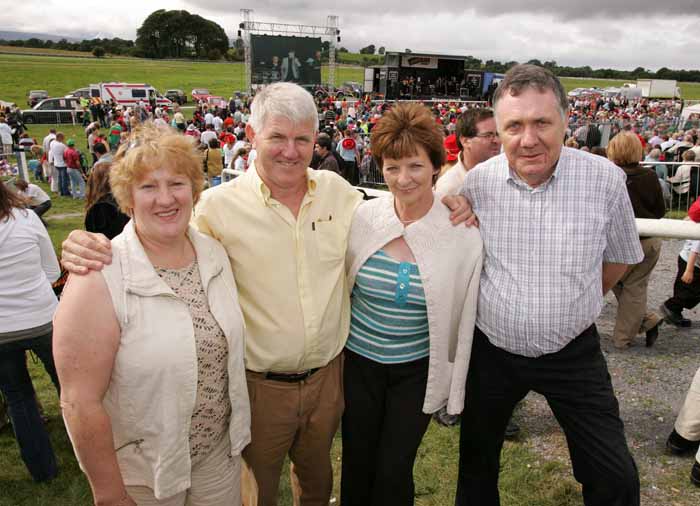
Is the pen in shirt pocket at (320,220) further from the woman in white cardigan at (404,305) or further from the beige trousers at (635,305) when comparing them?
the beige trousers at (635,305)

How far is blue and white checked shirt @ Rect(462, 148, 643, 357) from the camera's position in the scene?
2.28 metres

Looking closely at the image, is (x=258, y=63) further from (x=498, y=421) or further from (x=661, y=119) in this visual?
(x=498, y=421)

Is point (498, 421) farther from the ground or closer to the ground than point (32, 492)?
farther from the ground

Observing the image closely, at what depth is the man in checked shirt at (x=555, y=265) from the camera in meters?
2.29

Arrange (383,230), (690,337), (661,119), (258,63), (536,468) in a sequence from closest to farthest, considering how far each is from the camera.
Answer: (383,230) → (536,468) → (690,337) → (661,119) → (258,63)

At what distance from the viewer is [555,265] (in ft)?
7.49

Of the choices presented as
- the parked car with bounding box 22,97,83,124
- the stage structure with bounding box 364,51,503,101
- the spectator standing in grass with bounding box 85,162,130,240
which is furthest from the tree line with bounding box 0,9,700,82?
the spectator standing in grass with bounding box 85,162,130,240

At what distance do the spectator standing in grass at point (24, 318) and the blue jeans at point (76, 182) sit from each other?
12.9 metres

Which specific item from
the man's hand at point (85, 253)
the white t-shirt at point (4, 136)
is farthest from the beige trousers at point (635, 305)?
the white t-shirt at point (4, 136)

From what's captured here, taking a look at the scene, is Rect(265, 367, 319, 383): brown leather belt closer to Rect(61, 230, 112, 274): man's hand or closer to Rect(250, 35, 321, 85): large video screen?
Rect(61, 230, 112, 274): man's hand

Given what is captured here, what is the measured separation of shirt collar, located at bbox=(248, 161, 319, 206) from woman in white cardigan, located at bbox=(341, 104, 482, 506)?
0.29 meters

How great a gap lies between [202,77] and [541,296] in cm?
7701


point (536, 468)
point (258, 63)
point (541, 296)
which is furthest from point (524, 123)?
point (258, 63)

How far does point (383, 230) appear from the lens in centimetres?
254
